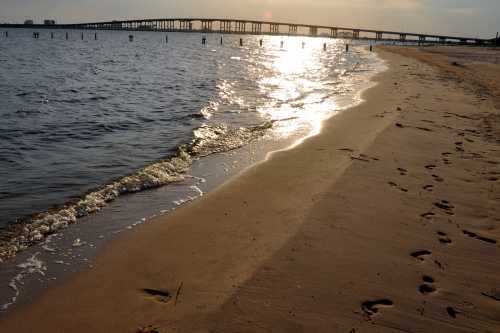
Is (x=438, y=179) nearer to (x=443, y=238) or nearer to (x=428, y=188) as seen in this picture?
(x=428, y=188)

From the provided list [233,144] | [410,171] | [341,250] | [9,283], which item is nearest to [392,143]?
[410,171]

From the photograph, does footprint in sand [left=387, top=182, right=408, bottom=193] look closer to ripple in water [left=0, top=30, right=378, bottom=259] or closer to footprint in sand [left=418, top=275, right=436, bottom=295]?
footprint in sand [left=418, top=275, right=436, bottom=295]

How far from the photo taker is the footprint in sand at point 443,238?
197 inches

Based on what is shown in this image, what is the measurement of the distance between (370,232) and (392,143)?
4879 mm

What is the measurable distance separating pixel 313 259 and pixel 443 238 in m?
1.73

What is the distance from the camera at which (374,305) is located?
12.4ft

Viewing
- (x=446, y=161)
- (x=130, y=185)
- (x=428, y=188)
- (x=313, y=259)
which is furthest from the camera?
→ (x=446, y=161)

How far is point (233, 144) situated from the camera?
35.4 feet

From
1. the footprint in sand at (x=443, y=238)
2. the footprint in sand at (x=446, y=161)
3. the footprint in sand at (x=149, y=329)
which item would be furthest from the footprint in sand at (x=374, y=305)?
the footprint in sand at (x=446, y=161)

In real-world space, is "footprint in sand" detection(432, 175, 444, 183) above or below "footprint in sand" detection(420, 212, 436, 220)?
above

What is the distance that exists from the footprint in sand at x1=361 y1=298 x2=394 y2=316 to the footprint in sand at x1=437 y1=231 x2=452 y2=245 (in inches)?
62.2

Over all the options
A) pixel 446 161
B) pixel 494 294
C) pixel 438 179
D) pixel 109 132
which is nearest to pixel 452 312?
pixel 494 294

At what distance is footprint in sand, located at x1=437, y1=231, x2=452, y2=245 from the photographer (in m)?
5.00

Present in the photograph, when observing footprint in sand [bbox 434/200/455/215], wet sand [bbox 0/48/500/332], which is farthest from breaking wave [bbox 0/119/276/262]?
footprint in sand [bbox 434/200/455/215]
